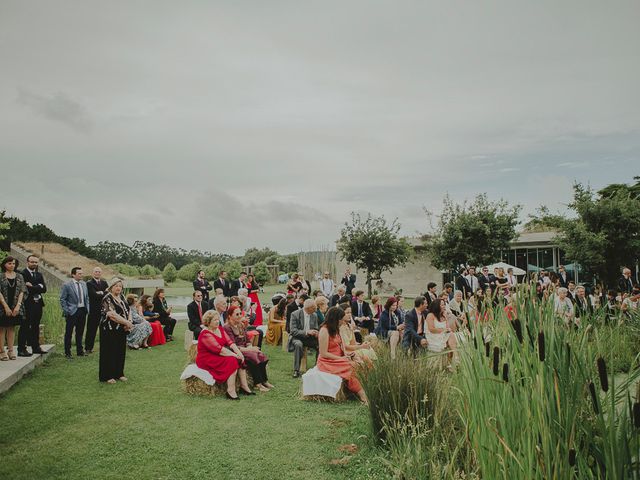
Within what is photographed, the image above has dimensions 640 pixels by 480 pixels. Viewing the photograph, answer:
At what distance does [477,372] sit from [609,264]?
1988cm

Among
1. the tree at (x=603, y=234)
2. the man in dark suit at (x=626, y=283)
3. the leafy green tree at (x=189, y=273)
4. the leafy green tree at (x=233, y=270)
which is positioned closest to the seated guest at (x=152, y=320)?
the man in dark suit at (x=626, y=283)

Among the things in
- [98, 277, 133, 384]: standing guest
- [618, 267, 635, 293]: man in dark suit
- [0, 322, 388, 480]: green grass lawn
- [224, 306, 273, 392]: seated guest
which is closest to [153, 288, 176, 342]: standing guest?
[0, 322, 388, 480]: green grass lawn

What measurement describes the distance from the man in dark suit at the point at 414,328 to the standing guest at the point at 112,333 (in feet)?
15.5

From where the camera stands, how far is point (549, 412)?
215cm

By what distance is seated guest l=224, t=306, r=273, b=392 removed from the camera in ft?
24.1

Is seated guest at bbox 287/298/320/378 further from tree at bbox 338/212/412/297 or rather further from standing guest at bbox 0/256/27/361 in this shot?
tree at bbox 338/212/412/297

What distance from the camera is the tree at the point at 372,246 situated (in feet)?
88.9

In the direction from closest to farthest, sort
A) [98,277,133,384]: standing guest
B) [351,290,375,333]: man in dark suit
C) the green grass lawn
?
the green grass lawn → [98,277,133,384]: standing guest → [351,290,375,333]: man in dark suit

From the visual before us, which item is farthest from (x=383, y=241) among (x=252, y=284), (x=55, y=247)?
(x=55, y=247)

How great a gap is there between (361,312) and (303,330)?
115 inches

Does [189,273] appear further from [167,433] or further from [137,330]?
[167,433]

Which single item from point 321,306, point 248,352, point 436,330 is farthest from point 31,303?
point 436,330

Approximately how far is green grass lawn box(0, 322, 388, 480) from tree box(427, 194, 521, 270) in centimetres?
1834

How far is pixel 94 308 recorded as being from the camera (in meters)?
9.67
